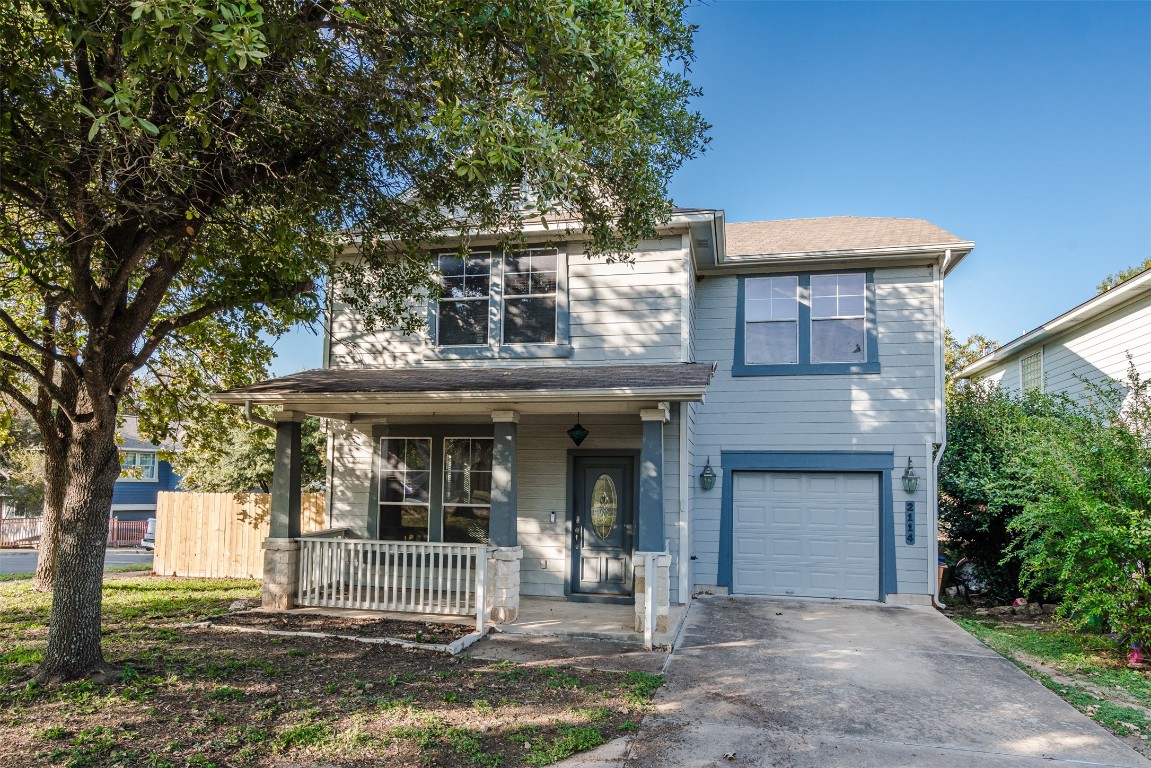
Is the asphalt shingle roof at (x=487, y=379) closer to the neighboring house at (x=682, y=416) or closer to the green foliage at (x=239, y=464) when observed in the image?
the neighboring house at (x=682, y=416)

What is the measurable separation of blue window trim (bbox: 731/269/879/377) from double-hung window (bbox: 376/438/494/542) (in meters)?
4.12

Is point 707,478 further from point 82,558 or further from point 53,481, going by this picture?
point 53,481

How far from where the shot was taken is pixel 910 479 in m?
9.50

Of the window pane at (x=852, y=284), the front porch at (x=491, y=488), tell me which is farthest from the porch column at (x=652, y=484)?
the window pane at (x=852, y=284)

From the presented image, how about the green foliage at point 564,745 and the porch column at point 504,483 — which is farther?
the porch column at point 504,483

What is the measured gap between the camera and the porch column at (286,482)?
342 inches

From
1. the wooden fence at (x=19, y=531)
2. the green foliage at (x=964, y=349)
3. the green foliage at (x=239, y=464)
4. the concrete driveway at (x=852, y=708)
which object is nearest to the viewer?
the concrete driveway at (x=852, y=708)

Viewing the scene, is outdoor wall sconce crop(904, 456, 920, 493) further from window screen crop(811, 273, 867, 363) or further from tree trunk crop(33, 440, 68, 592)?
tree trunk crop(33, 440, 68, 592)

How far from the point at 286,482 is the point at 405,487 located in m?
1.72

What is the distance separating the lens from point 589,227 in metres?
8.23

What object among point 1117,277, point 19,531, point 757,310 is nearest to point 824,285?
point 757,310

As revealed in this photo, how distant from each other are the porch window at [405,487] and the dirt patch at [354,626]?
174cm

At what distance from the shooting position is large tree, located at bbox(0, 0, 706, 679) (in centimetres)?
467

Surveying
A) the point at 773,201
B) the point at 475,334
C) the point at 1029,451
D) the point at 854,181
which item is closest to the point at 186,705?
the point at 475,334
